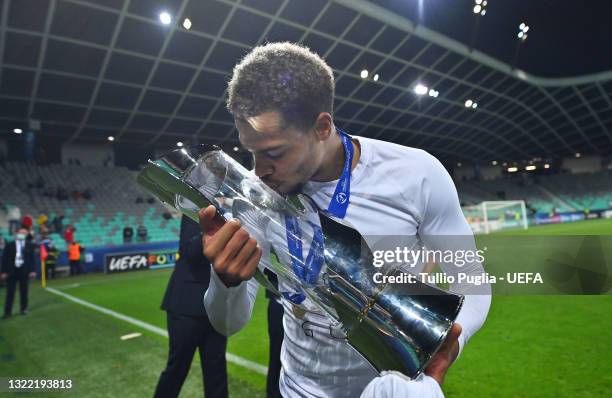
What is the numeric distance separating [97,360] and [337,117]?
22.0 m

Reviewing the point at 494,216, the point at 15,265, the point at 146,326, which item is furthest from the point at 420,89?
the point at 15,265

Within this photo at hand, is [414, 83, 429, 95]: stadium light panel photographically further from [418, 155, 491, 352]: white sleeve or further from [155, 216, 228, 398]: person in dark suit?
[418, 155, 491, 352]: white sleeve

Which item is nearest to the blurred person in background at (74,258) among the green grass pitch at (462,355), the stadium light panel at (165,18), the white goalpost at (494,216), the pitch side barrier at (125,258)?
the pitch side barrier at (125,258)

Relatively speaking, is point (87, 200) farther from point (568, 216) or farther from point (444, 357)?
point (568, 216)

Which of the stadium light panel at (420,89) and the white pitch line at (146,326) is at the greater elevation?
the stadium light panel at (420,89)

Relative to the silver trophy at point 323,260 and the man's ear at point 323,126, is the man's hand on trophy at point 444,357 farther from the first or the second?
the man's ear at point 323,126

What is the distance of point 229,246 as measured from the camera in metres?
0.87

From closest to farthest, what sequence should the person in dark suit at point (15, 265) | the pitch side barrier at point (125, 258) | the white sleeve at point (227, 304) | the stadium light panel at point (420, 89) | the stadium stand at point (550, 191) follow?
the white sleeve at point (227, 304) < the person in dark suit at point (15, 265) < the pitch side barrier at point (125, 258) < the stadium light panel at point (420, 89) < the stadium stand at point (550, 191)

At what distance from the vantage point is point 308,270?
98 centimetres

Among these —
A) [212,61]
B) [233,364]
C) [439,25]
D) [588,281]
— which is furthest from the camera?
[439,25]

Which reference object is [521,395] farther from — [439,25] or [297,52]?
[439,25]

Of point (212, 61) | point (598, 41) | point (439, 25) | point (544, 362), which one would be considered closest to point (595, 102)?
point (598, 41)

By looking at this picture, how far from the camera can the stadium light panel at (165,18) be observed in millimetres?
14714

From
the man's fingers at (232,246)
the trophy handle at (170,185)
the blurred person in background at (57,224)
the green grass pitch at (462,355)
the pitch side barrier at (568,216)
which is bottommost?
the green grass pitch at (462,355)
